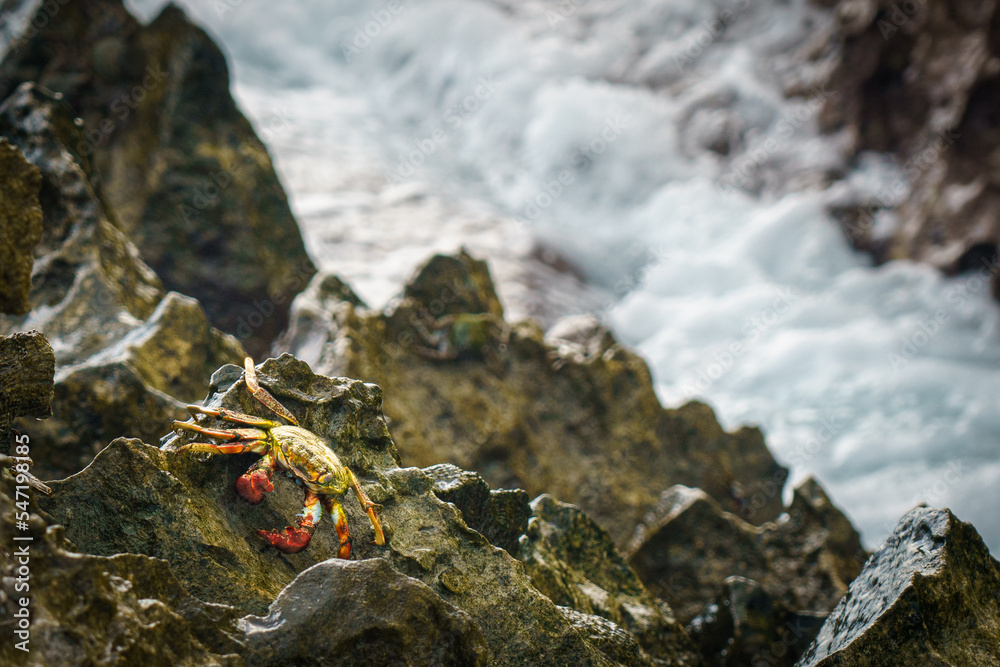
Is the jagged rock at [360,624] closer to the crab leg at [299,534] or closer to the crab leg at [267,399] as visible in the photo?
the crab leg at [299,534]

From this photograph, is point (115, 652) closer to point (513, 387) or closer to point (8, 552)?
point (8, 552)

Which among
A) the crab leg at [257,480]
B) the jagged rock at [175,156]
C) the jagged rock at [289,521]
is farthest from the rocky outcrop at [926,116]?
the crab leg at [257,480]

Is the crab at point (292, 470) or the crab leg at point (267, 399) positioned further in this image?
the crab leg at point (267, 399)

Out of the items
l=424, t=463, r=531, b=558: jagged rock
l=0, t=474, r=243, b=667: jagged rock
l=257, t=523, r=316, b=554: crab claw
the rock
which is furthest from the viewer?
l=424, t=463, r=531, b=558: jagged rock

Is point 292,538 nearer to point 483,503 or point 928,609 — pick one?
point 483,503

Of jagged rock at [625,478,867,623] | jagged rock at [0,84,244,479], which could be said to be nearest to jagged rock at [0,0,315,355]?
jagged rock at [0,84,244,479]

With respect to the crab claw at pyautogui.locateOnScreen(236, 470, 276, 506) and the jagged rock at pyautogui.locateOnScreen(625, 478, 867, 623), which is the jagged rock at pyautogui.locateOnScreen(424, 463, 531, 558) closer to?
the crab claw at pyautogui.locateOnScreen(236, 470, 276, 506)

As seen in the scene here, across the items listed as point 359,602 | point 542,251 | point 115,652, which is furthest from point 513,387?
point 542,251
